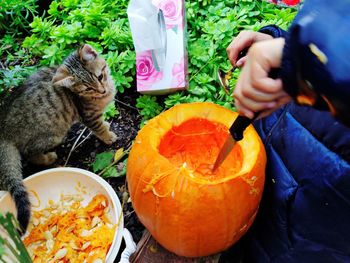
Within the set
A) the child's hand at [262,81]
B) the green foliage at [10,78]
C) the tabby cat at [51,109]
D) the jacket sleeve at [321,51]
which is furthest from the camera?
the green foliage at [10,78]

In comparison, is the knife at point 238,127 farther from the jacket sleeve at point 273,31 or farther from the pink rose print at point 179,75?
the pink rose print at point 179,75

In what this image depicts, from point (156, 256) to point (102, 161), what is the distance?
0.58m

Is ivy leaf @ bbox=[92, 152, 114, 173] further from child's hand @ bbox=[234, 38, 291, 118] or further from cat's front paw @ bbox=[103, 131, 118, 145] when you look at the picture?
child's hand @ bbox=[234, 38, 291, 118]

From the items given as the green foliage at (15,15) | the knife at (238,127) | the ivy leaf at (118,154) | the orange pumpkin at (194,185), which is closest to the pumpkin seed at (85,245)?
the orange pumpkin at (194,185)

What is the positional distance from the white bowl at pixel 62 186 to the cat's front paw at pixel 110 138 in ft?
1.02

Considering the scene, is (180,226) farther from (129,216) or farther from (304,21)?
(304,21)

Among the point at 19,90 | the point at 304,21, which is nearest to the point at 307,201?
the point at 304,21

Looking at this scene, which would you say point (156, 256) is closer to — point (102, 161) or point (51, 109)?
point (102, 161)

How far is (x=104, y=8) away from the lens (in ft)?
7.20

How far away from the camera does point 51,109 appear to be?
1.72 meters

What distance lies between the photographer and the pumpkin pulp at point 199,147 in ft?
4.09

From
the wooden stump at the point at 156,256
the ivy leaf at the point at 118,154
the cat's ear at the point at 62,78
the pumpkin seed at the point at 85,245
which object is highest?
the cat's ear at the point at 62,78

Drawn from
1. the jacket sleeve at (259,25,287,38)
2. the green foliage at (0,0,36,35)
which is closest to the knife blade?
the jacket sleeve at (259,25,287,38)

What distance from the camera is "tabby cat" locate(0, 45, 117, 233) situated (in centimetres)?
166
